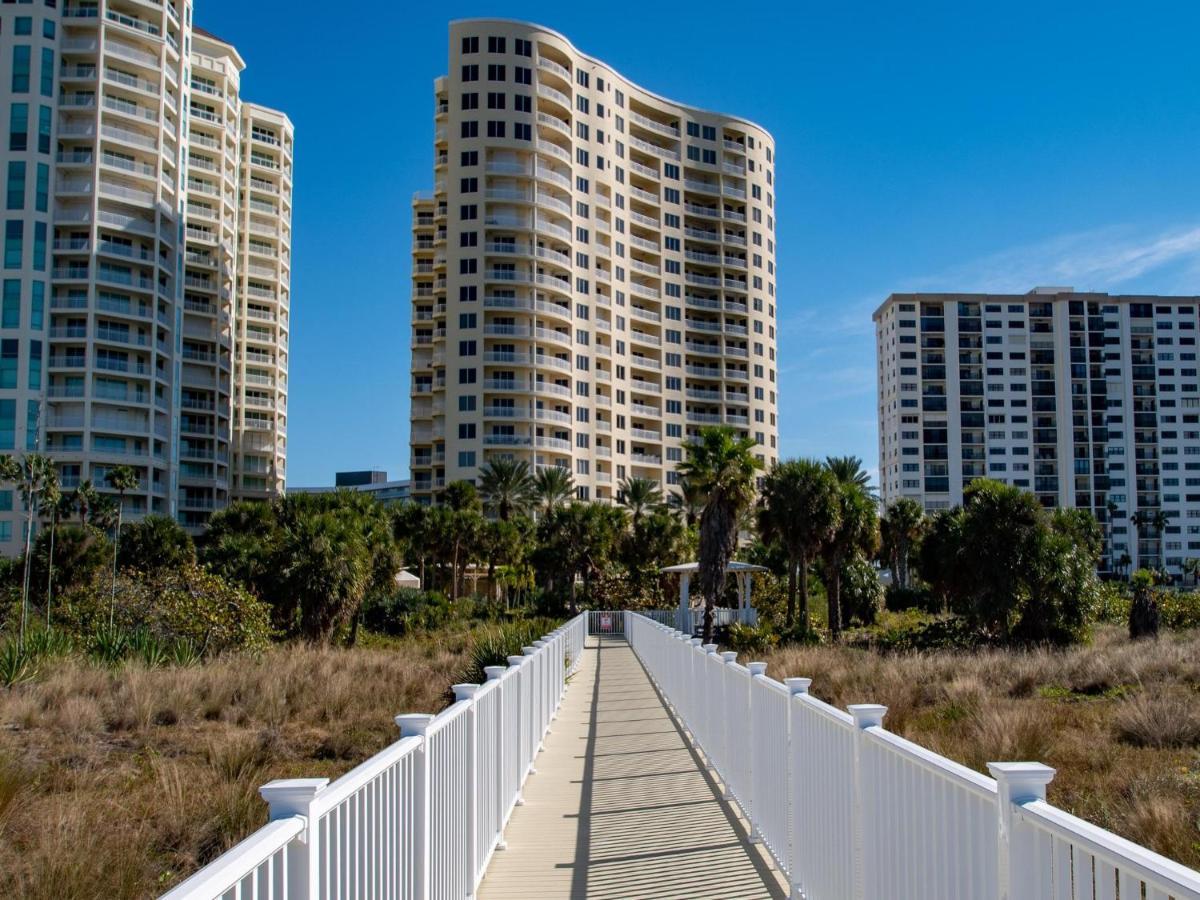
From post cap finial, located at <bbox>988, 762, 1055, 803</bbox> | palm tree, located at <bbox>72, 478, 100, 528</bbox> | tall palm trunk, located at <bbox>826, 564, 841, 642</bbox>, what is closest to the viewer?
post cap finial, located at <bbox>988, 762, 1055, 803</bbox>

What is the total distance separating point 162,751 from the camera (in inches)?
502

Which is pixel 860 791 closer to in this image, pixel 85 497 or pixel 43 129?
pixel 85 497

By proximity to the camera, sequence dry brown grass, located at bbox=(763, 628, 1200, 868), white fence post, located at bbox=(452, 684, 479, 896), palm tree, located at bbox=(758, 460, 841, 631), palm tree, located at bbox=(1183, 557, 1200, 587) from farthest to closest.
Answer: palm tree, located at bbox=(1183, 557, 1200, 587) < palm tree, located at bbox=(758, 460, 841, 631) < dry brown grass, located at bbox=(763, 628, 1200, 868) < white fence post, located at bbox=(452, 684, 479, 896)

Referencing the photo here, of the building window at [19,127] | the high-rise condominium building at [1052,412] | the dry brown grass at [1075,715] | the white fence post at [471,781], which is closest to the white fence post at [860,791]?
the white fence post at [471,781]

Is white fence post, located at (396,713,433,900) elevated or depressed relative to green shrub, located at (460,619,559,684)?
elevated

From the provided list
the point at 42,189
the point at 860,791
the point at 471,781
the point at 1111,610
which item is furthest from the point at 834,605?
the point at 42,189

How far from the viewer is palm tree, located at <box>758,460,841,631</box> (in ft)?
126

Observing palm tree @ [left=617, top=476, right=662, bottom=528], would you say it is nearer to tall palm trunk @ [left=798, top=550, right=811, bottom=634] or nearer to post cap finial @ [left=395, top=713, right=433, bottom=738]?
tall palm trunk @ [left=798, top=550, right=811, bottom=634]

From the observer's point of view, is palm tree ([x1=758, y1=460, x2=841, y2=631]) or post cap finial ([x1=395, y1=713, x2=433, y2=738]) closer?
post cap finial ([x1=395, y1=713, x2=433, y2=738])

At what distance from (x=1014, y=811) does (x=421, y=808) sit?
9.36ft

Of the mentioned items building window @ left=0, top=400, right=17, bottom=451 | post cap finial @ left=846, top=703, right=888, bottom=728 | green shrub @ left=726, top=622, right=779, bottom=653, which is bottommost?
green shrub @ left=726, top=622, right=779, bottom=653

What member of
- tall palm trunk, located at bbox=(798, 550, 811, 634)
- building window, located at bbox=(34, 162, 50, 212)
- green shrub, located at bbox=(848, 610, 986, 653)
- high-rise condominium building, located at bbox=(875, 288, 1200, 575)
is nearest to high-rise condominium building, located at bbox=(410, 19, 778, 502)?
building window, located at bbox=(34, 162, 50, 212)

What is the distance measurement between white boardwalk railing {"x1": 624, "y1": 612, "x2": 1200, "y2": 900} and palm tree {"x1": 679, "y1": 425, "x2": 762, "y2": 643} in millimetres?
30569

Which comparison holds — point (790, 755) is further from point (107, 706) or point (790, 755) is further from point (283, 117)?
point (283, 117)
